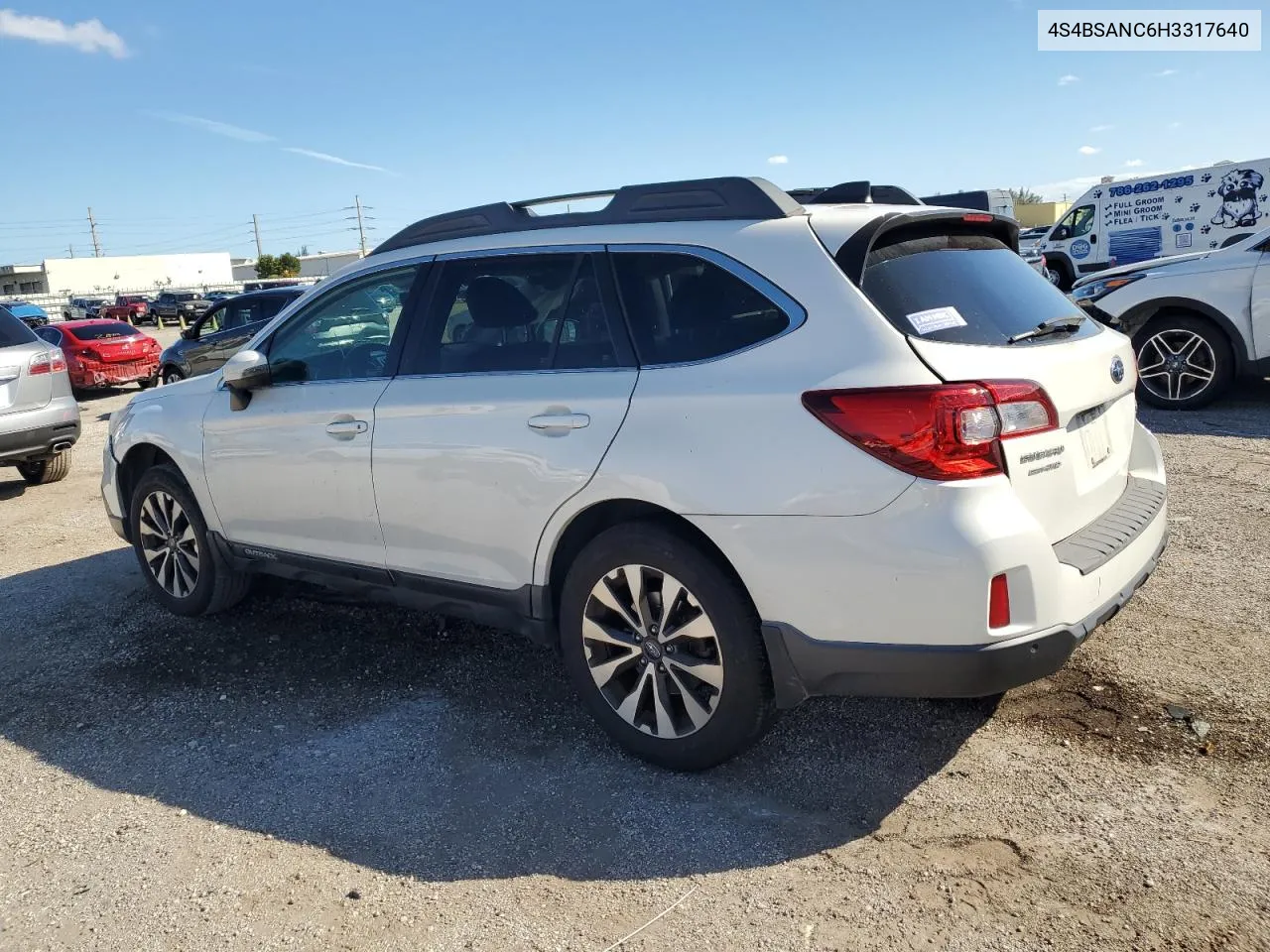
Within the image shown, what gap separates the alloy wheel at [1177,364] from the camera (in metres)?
8.77

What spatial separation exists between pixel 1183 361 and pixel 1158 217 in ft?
40.9

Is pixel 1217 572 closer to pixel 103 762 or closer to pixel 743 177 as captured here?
pixel 743 177

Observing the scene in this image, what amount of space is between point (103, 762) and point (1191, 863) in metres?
3.63

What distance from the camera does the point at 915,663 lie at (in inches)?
110

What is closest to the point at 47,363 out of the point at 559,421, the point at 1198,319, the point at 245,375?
the point at 245,375

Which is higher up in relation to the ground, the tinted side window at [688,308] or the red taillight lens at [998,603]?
the tinted side window at [688,308]

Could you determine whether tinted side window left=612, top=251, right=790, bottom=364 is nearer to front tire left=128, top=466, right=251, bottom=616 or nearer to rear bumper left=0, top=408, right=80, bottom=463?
front tire left=128, top=466, right=251, bottom=616

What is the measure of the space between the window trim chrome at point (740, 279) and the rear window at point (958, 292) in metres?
0.22

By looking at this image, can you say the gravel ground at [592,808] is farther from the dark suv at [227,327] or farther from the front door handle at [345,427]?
the dark suv at [227,327]

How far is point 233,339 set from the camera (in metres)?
14.6

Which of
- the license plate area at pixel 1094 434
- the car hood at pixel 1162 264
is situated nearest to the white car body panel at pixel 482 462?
the license plate area at pixel 1094 434

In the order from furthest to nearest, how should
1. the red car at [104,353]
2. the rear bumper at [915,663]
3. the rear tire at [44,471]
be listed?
the red car at [104,353] < the rear tire at [44,471] < the rear bumper at [915,663]

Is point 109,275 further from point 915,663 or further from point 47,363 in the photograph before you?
point 915,663

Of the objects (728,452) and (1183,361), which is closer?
(728,452)
